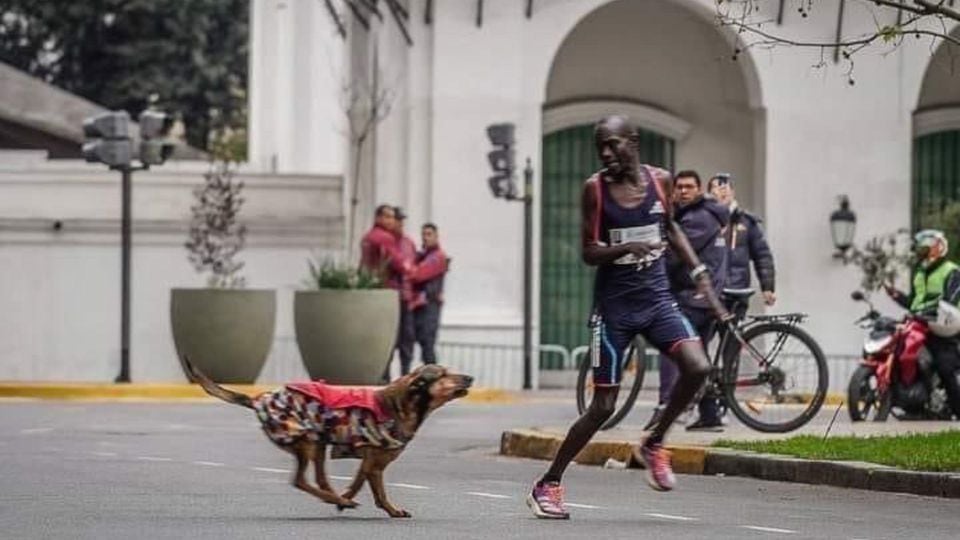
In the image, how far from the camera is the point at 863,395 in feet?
70.1

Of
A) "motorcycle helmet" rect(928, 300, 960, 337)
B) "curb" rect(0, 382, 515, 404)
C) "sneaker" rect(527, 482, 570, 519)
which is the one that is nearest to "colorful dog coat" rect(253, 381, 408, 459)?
"sneaker" rect(527, 482, 570, 519)

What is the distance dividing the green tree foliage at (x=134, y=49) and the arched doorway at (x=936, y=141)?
95.6 feet

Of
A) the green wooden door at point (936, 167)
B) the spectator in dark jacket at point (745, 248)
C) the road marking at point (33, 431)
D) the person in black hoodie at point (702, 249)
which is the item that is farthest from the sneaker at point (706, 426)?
the green wooden door at point (936, 167)

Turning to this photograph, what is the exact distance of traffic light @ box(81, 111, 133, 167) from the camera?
29906mm

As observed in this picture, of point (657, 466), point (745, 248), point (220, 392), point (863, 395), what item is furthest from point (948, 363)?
point (220, 392)

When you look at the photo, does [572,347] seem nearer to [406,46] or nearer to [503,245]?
[503,245]

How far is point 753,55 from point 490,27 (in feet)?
9.65

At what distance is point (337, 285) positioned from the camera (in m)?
29.0

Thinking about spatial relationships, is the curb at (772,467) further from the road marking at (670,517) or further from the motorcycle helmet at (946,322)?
the motorcycle helmet at (946,322)

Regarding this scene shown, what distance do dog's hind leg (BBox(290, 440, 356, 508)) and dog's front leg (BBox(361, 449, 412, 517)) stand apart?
18 cm

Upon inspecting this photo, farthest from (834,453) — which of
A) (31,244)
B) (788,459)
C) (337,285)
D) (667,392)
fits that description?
(31,244)

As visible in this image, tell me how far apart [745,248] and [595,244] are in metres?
6.58

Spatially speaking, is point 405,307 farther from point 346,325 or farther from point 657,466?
point 657,466

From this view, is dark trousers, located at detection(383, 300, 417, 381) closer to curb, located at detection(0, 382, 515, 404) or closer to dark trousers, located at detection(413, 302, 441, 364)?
dark trousers, located at detection(413, 302, 441, 364)
